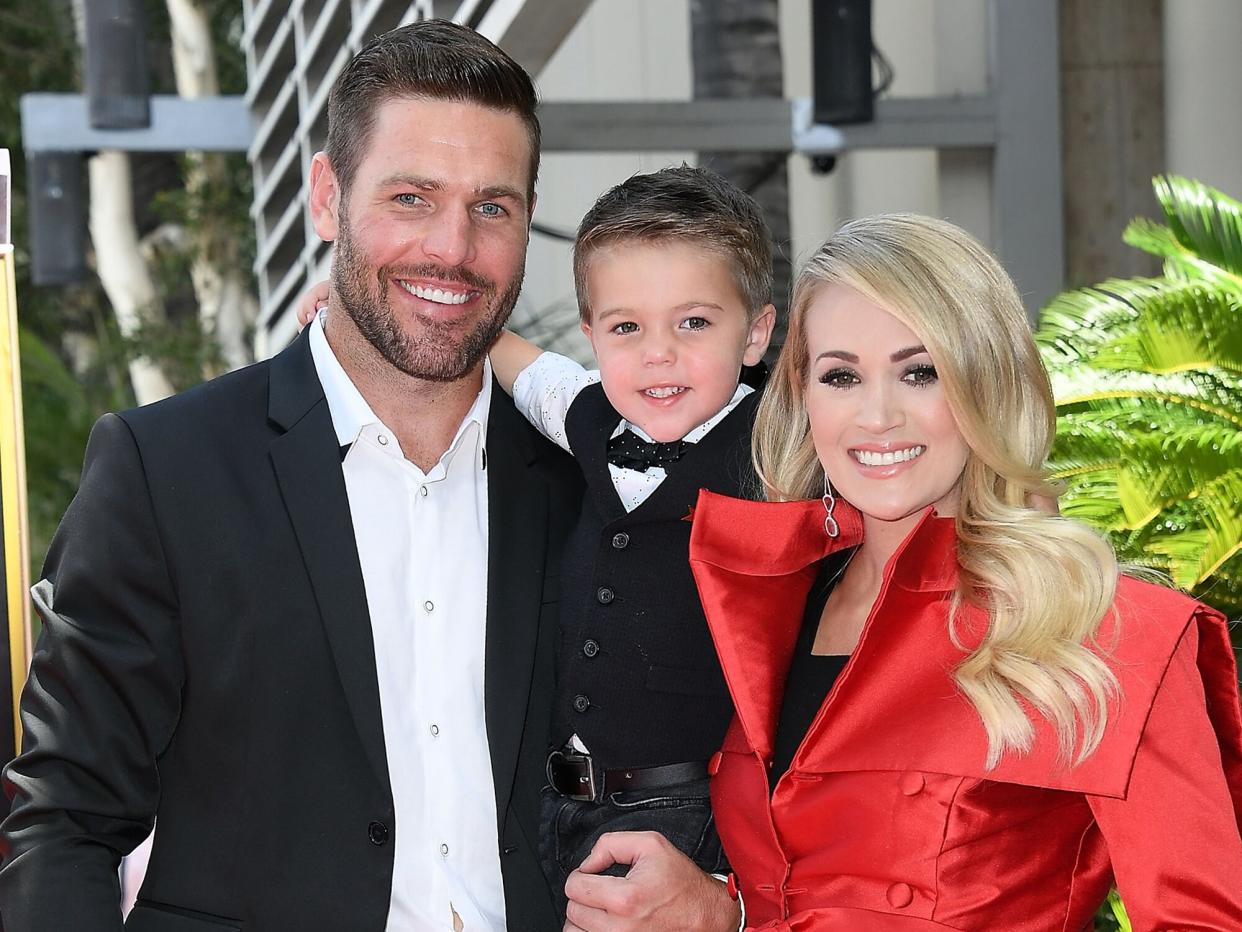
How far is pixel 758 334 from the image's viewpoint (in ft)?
10.9

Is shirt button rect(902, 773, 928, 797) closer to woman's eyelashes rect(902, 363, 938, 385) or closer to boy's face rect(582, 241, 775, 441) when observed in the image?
woman's eyelashes rect(902, 363, 938, 385)

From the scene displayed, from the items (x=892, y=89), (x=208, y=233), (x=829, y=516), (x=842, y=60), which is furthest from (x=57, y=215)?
(x=208, y=233)

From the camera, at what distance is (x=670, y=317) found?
Answer: 3191mm

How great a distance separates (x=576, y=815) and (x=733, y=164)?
18.2 feet

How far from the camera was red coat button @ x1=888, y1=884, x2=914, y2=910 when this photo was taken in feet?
8.10

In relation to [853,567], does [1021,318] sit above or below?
above

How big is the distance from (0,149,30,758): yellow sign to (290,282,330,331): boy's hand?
0.69 meters

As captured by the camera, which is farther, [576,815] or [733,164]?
[733,164]

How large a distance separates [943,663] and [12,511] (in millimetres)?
1636

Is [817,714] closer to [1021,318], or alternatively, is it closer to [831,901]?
[831,901]

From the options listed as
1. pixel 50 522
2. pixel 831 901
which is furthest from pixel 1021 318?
pixel 50 522

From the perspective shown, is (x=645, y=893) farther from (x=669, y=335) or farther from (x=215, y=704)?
(x=669, y=335)

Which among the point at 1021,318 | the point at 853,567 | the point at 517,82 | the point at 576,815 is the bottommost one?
the point at 576,815

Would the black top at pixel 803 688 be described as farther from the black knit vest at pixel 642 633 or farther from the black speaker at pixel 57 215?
the black speaker at pixel 57 215
